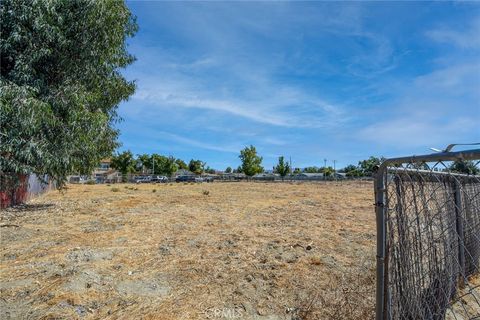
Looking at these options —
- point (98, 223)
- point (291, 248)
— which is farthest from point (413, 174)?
point (98, 223)

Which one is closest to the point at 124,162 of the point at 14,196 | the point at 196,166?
the point at 196,166

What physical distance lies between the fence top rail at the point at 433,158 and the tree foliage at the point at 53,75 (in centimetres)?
785

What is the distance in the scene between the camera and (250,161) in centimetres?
6981

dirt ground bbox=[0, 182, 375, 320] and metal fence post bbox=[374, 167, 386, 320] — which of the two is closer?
metal fence post bbox=[374, 167, 386, 320]

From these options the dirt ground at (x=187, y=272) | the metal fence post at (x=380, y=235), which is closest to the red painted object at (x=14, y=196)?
the dirt ground at (x=187, y=272)

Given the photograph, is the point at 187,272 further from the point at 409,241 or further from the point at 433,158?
the point at 433,158

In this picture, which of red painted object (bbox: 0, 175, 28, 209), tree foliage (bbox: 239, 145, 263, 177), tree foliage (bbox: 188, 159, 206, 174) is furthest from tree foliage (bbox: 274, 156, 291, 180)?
red painted object (bbox: 0, 175, 28, 209)

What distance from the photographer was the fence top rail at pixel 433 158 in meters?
1.56

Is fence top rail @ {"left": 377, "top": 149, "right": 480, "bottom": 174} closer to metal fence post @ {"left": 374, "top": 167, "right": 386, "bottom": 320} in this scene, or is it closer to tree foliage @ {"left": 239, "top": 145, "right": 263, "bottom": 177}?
metal fence post @ {"left": 374, "top": 167, "right": 386, "bottom": 320}

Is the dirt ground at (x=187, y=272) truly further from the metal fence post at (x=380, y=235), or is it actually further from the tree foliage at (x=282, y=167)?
the tree foliage at (x=282, y=167)

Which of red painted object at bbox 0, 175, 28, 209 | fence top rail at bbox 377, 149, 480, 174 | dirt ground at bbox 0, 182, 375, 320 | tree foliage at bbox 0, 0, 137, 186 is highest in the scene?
tree foliage at bbox 0, 0, 137, 186

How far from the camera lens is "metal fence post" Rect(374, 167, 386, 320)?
7.29 ft

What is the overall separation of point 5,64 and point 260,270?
9.04 meters

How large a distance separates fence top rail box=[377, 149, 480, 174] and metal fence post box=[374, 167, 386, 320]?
66 millimetres
